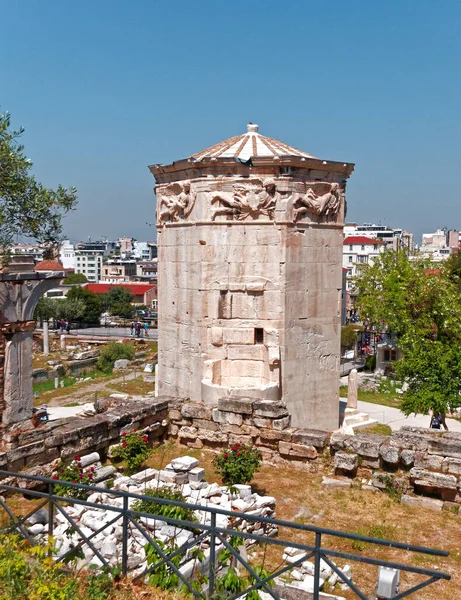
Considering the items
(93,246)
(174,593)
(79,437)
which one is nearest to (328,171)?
(79,437)

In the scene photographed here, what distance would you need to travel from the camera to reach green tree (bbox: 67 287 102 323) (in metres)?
60.2

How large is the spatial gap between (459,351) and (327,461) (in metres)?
12.4

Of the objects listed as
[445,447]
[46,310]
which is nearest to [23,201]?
[445,447]

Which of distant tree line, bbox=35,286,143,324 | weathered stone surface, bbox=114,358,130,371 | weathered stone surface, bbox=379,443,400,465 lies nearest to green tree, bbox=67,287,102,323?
distant tree line, bbox=35,286,143,324

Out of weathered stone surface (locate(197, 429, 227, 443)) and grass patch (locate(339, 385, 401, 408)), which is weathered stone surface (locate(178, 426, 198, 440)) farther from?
grass patch (locate(339, 385, 401, 408))

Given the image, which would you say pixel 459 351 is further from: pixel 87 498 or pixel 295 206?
pixel 87 498

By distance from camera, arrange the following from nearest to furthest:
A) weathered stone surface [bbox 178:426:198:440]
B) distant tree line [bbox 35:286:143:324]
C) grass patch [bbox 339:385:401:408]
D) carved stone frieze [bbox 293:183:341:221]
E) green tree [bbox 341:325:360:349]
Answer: weathered stone surface [bbox 178:426:198:440] → carved stone frieze [bbox 293:183:341:221] → grass patch [bbox 339:385:401:408] → green tree [bbox 341:325:360:349] → distant tree line [bbox 35:286:143:324]

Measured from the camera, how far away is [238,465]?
7898mm

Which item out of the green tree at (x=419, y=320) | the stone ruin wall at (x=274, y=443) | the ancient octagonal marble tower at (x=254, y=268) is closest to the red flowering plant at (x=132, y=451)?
the stone ruin wall at (x=274, y=443)

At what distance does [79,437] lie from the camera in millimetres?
8578

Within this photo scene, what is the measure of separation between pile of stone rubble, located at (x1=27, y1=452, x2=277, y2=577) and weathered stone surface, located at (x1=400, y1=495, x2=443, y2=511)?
176 centimetres

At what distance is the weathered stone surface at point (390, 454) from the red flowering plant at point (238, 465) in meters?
1.69

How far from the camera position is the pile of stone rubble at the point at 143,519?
5.36 meters

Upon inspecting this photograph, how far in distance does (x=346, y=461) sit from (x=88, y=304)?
5480cm
